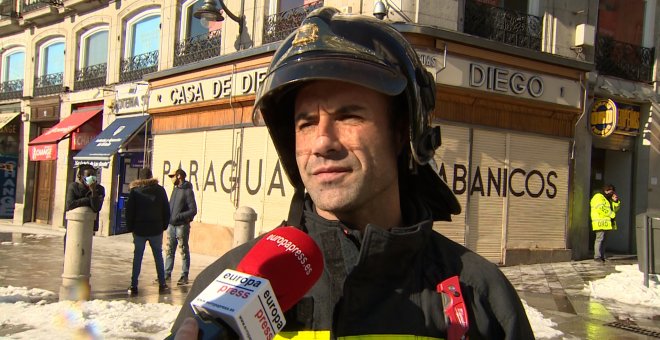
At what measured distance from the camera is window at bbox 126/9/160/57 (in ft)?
51.5

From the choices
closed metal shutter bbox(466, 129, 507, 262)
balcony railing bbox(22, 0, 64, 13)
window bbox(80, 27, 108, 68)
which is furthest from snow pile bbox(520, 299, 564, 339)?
balcony railing bbox(22, 0, 64, 13)

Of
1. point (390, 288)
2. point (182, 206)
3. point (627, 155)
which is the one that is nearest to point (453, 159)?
point (182, 206)

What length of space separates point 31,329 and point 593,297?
7967 millimetres

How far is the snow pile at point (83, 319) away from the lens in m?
5.86

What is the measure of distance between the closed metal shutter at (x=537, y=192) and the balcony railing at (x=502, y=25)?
2.03 metres

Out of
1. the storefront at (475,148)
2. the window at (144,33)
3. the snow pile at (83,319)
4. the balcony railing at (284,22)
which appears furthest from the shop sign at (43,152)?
the snow pile at (83,319)

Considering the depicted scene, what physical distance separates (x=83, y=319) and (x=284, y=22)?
7691 millimetres

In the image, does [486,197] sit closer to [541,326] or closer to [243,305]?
[541,326]

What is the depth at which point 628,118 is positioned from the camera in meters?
13.7

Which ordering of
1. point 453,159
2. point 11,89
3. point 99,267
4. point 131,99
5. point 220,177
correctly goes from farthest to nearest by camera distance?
point 11,89, point 131,99, point 220,177, point 453,159, point 99,267

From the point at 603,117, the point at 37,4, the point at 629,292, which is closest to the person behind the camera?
the point at 629,292

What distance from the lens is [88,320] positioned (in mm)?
6289

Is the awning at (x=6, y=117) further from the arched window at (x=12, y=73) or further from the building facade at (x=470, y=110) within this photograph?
the building facade at (x=470, y=110)

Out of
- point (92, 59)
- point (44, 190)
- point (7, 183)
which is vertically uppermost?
point (92, 59)
